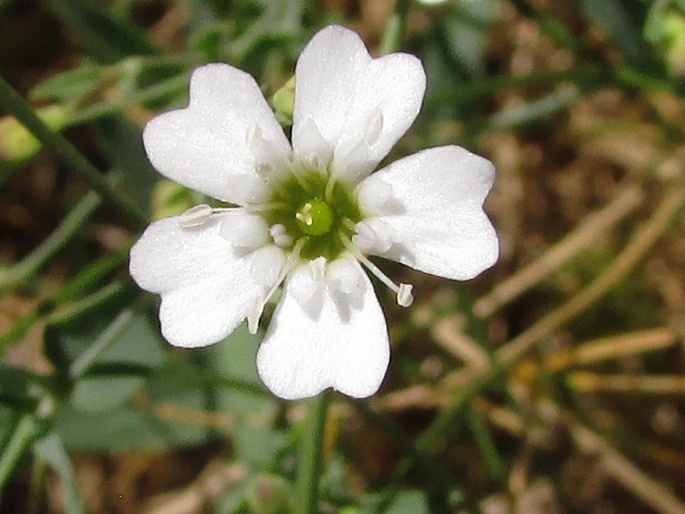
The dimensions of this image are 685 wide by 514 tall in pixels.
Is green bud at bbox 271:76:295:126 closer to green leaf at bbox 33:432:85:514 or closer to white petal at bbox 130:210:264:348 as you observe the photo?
white petal at bbox 130:210:264:348

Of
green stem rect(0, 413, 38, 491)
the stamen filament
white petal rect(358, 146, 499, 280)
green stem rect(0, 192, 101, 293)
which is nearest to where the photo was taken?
white petal rect(358, 146, 499, 280)

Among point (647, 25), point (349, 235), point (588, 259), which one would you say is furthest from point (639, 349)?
point (349, 235)

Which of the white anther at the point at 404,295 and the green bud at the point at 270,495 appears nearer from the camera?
the white anther at the point at 404,295

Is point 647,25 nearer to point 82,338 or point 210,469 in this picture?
point 82,338

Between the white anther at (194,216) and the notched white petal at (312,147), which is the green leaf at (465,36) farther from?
the white anther at (194,216)

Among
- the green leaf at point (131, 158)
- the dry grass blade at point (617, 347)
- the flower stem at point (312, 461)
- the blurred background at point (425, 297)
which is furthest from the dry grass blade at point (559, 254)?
the flower stem at point (312, 461)

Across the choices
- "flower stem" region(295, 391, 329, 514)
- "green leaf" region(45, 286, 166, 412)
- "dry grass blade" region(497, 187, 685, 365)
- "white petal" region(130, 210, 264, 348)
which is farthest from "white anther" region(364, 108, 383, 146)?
"dry grass blade" region(497, 187, 685, 365)
